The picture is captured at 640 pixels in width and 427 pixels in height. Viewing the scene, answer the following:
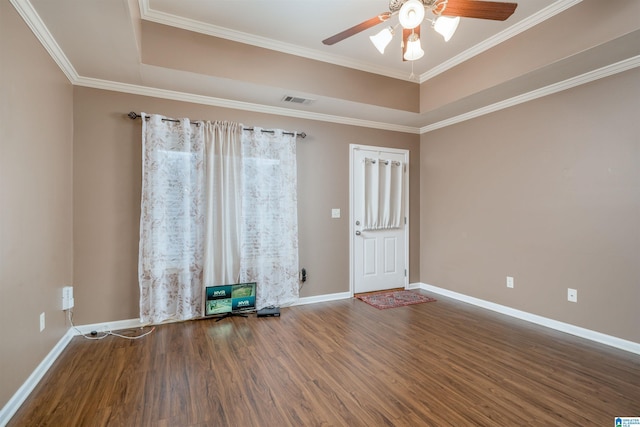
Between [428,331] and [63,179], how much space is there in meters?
3.78

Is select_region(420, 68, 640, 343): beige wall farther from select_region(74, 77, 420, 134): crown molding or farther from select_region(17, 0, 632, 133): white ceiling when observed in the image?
select_region(74, 77, 420, 134): crown molding

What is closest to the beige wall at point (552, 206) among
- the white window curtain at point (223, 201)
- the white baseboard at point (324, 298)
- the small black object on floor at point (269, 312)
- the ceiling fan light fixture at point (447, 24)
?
the white baseboard at point (324, 298)

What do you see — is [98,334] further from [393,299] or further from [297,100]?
[393,299]

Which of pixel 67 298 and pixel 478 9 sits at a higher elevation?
pixel 478 9

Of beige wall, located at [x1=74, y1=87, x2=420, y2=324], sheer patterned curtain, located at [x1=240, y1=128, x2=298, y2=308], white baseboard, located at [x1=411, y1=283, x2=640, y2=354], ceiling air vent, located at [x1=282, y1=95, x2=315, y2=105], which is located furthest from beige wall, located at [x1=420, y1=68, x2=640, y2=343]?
beige wall, located at [x1=74, y1=87, x2=420, y2=324]

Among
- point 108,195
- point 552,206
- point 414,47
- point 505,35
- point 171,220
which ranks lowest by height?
point 171,220

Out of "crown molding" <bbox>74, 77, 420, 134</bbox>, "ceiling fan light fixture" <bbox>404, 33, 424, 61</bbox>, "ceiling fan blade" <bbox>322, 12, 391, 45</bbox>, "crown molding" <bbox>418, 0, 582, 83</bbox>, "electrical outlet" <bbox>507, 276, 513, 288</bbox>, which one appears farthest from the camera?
"electrical outlet" <bbox>507, 276, 513, 288</bbox>

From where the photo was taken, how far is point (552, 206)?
124 inches

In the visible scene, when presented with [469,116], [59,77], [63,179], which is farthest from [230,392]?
[469,116]

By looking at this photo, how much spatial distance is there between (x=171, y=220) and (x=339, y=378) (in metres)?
2.33

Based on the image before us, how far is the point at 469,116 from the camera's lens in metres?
3.99

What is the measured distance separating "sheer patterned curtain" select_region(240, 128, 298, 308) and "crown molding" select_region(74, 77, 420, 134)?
1.05ft

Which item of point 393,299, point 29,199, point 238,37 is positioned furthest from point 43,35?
point 393,299

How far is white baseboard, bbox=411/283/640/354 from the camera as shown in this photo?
2.63 metres
